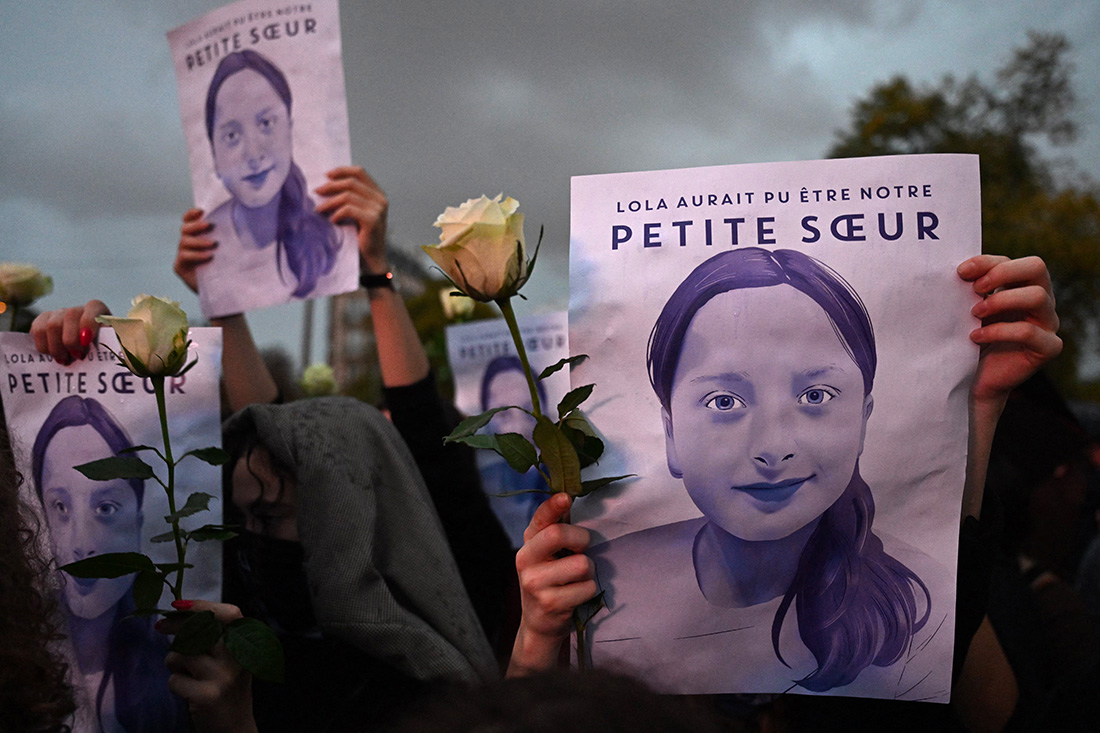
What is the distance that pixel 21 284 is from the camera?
64.5 inches

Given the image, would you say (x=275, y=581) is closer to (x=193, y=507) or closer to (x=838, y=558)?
(x=193, y=507)

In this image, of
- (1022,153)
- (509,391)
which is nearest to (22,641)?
(509,391)

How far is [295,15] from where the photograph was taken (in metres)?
1.83

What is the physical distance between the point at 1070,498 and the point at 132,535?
10.8ft

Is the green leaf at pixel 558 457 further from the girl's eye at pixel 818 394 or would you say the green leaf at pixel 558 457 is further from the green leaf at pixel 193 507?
the green leaf at pixel 193 507

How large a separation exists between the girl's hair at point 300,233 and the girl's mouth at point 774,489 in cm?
109

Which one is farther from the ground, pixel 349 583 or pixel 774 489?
pixel 774 489

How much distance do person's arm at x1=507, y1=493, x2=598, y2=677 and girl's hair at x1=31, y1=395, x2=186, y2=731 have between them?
608mm

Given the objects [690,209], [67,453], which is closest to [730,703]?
[690,209]

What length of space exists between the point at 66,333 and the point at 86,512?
28cm

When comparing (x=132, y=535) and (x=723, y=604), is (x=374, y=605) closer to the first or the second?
(x=132, y=535)

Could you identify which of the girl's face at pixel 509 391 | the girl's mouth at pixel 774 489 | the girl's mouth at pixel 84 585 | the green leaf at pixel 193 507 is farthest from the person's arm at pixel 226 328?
the girl's mouth at pixel 774 489

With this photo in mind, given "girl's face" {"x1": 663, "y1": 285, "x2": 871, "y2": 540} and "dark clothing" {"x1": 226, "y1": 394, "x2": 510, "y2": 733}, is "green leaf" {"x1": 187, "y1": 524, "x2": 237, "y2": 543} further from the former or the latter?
"girl's face" {"x1": 663, "y1": 285, "x2": 871, "y2": 540}

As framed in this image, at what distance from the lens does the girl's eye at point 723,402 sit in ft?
3.49
